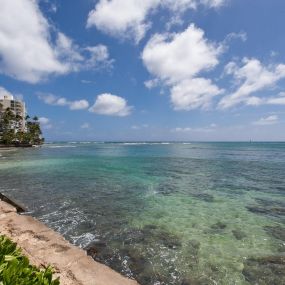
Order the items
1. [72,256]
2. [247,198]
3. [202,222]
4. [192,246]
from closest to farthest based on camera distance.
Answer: [72,256] → [192,246] → [202,222] → [247,198]

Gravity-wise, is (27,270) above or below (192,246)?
above

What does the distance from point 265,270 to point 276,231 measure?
326cm

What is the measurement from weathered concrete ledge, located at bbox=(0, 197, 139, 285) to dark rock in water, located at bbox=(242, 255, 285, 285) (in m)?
3.10

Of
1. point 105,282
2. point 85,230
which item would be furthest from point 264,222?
point 105,282

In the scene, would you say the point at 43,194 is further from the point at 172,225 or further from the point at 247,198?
the point at 247,198

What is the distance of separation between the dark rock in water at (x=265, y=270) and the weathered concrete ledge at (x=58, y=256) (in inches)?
122

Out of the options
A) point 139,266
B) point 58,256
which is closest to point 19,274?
point 58,256

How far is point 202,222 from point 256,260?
3.30m

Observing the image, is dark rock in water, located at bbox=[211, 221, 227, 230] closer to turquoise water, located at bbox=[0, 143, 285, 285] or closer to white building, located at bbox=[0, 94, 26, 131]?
turquoise water, located at bbox=[0, 143, 285, 285]

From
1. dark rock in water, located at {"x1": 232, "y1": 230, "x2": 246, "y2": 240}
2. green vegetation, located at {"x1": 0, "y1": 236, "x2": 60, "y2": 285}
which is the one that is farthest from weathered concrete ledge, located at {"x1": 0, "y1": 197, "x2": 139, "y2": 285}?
dark rock in water, located at {"x1": 232, "y1": 230, "x2": 246, "y2": 240}

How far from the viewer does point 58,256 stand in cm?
602

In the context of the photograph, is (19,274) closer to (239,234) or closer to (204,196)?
(239,234)

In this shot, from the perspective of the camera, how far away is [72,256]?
605 cm

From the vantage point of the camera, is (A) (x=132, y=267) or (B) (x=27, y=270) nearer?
(B) (x=27, y=270)
